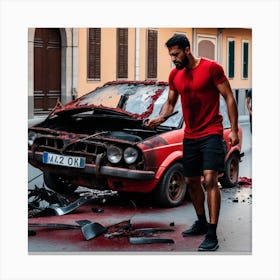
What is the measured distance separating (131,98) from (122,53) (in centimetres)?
54

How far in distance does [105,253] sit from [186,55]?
206 cm

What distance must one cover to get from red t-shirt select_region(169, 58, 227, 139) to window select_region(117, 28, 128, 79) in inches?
27.2

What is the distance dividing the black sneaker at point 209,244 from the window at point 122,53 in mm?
1862

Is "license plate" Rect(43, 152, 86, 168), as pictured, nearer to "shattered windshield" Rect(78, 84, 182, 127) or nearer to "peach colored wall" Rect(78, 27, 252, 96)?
"shattered windshield" Rect(78, 84, 182, 127)

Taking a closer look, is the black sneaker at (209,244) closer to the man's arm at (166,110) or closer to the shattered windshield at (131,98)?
the man's arm at (166,110)

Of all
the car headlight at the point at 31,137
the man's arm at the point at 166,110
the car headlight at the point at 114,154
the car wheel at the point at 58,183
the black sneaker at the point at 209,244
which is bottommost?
the black sneaker at the point at 209,244

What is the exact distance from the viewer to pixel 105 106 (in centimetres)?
923

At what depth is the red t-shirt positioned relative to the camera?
8703mm

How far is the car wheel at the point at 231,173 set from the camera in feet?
29.9

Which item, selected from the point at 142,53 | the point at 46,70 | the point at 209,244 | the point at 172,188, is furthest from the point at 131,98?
the point at 209,244

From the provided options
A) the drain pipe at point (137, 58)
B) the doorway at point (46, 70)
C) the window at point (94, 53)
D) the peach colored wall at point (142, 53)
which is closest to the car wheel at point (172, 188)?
the peach colored wall at point (142, 53)

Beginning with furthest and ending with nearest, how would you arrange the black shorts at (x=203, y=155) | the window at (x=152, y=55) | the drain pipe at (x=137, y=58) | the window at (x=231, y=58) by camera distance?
the drain pipe at (x=137, y=58) < the window at (x=152, y=55) < the window at (x=231, y=58) < the black shorts at (x=203, y=155)
